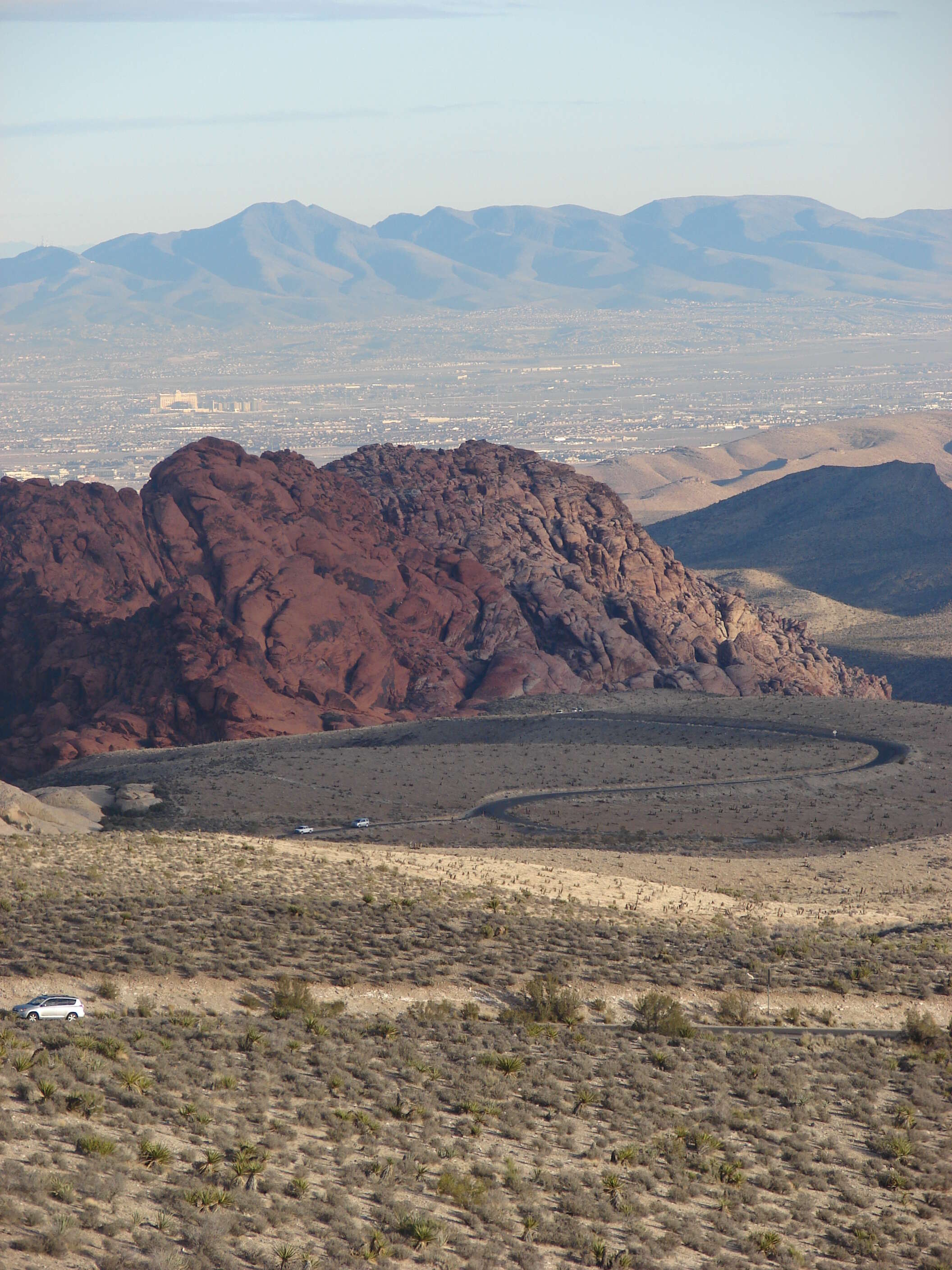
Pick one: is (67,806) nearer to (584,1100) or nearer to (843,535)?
(584,1100)

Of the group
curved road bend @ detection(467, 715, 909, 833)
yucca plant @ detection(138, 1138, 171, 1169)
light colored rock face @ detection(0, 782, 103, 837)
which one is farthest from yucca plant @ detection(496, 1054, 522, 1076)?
curved road bend @ detection(467, 715, 909, 833)

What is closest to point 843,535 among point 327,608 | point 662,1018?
point 327,608

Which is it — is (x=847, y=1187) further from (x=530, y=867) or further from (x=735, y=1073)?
(x=530, y=867)

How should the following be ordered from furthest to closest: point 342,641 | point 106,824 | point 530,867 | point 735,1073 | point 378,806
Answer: point 342,641, point 378,806, point 106,824, point 530,867, point 735,1073

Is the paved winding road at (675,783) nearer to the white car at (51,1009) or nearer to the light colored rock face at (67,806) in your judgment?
the light colored rock face at (67,806)

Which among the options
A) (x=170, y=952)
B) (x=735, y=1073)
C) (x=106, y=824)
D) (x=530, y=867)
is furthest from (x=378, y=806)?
(x=735, y=1073)

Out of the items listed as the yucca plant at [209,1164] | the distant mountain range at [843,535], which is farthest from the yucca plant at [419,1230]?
the distant mountain range at [843,535]

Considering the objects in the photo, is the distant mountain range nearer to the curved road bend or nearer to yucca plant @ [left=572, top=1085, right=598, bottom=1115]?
the curved road bend
